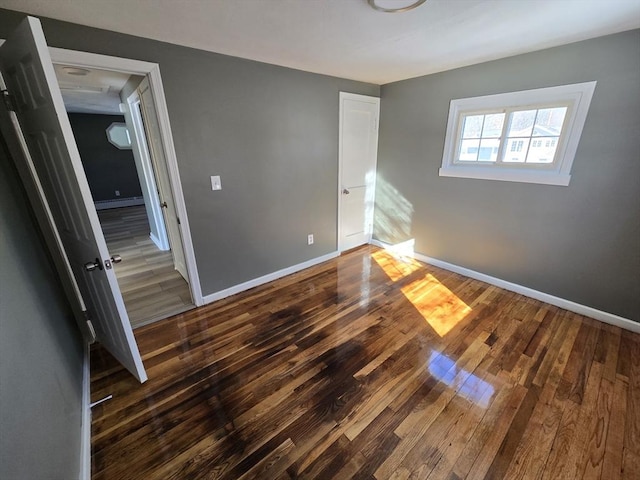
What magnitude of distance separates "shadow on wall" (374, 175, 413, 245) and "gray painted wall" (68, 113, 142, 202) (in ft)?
22.1

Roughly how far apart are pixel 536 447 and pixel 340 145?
3186 millimetres

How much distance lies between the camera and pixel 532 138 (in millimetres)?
2539

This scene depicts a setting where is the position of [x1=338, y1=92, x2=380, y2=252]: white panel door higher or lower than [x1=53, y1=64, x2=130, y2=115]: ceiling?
lower

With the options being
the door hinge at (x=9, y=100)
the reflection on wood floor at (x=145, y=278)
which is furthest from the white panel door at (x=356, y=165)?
the door hinge at (x=9, y=100)

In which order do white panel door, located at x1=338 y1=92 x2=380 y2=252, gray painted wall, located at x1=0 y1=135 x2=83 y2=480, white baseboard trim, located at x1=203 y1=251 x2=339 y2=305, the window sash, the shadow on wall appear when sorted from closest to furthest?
1. gray painted wall, located at x1=0 y1=135 x2=83 y2=480
2. the window sash
3. white baseboard trim, located at x1=203 y1=251 x2=339 y2=305
4. white panel door, located at x1=338 y1=92 x2=380 y2=252
5. the shadow on wall

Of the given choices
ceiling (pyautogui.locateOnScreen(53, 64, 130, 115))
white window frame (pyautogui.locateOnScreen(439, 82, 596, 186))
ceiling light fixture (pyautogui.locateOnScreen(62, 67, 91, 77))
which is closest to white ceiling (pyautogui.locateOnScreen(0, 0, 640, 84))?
white window frame (pyautogui.locateOnScreen(439, 82, 596, 186))

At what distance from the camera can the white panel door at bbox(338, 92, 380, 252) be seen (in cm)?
341

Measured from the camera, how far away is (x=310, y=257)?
11.6 feet

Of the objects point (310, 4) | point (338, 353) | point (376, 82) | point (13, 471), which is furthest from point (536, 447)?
point (376, 82)

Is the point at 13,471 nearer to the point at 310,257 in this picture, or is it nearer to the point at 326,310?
the point at 326,310

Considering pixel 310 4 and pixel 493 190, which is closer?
pixel 310 4

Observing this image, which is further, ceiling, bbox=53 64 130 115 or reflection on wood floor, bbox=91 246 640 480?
ceiling, bbox=53 64 130 115

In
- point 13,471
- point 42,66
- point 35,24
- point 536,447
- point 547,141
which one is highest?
point 35,24

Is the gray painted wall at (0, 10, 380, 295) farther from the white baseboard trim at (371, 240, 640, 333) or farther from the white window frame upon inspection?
the white baseboard trim at (371, 240, 640, 333)
